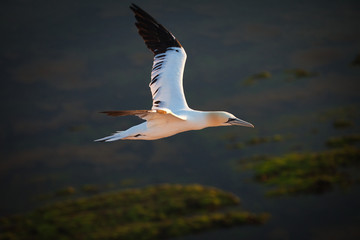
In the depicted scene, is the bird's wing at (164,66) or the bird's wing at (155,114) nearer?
the bird's wing at (155,114)

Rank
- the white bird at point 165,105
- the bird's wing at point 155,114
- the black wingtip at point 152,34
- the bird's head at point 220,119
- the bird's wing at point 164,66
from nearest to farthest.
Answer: the bird's wing at point 155,114 < the white bird at point 165,105 < the bird's head at point 220,119 < the bird's wing at point 164,66 < the black wingtip at point 152,34

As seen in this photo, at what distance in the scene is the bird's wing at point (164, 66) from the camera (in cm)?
553

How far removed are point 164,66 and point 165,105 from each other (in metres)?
0.68

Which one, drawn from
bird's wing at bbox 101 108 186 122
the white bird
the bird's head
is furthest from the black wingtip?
bird's wing at bbox 101 108 186 122

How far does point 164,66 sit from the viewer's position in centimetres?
593

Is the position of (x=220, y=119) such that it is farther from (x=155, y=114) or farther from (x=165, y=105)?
(x=155, y=114)

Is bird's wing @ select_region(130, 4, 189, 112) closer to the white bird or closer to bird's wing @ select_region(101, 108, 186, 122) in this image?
the white bird

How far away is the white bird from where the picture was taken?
4.79m

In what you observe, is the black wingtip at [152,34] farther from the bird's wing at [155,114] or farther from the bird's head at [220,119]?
the bird's wing at [155,114]

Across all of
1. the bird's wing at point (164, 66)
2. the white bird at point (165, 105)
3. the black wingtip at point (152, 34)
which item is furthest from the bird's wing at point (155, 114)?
the black wingtip at point (152, 34)

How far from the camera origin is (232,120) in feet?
16.9

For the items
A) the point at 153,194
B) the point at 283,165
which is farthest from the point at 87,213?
the point at 283,165

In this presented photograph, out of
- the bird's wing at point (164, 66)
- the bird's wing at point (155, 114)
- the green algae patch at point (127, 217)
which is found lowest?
the green algae patch at point (127, 217)

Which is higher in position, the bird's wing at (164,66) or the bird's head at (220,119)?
the bird's wing at (164,66)
